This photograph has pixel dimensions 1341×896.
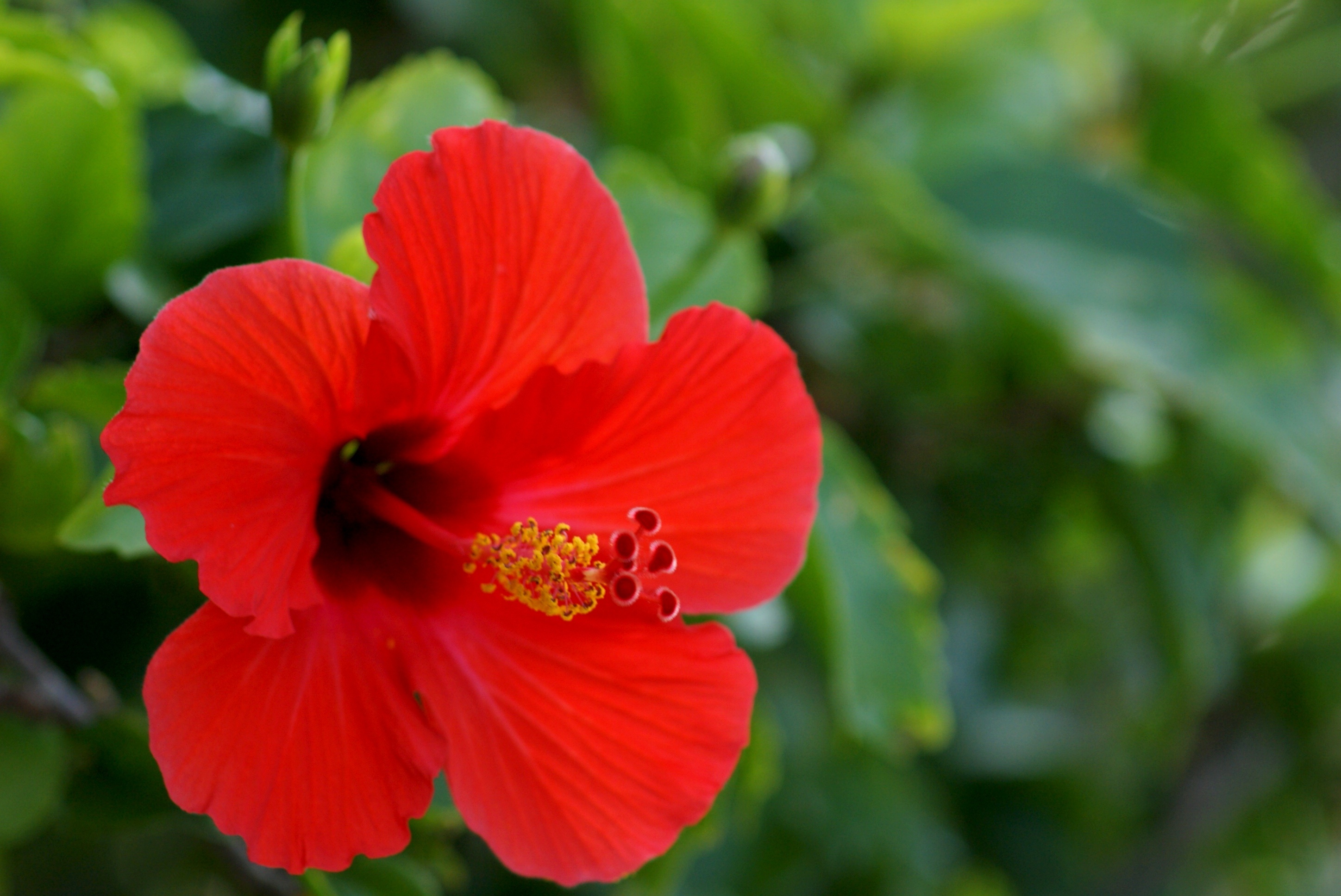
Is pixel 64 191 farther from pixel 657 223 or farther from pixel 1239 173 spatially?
pixel 1239 173

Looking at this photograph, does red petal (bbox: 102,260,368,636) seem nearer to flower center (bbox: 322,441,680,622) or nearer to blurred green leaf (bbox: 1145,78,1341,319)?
flower center (bbox: 322,441,680,622)

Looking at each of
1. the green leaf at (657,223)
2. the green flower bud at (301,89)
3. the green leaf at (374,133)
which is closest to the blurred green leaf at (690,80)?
the green leaf at (657,223)

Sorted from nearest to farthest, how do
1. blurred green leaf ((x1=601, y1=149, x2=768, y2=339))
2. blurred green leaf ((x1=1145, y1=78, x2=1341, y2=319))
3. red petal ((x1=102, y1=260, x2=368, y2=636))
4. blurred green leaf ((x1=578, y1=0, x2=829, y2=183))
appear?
red petal ((x1=102, y1=260, x2=368, y2=636)) → blurred green leaf ((x1=601, y1=149, x2=768, y2=339)) → blurred green leaf ((x1=578, y1=0, x2=829, y2=183)) → blurred green leaf ((x1=1145, y1=78, x2=1341, y2=319))

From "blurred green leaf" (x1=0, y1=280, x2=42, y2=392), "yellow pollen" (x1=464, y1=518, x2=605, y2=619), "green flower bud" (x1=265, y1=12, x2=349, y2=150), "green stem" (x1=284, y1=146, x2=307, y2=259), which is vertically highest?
"green flower bud" (x1=265, y1=12, x2=349, y2=150)

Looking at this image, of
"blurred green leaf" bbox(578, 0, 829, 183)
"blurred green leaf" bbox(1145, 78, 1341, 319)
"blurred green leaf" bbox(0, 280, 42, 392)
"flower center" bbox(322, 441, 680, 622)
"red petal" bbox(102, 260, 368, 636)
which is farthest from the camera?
"blurred green leaf" bbox(1145, 78, 1341, 319)

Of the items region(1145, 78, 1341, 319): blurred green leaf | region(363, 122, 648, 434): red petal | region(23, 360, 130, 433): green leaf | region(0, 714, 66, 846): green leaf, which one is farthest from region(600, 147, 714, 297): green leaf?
region(1145, 78, 1341, 319): blurred green leaf

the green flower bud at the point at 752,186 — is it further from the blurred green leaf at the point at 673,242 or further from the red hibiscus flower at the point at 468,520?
the red hibiscus flower at the point at 468,520

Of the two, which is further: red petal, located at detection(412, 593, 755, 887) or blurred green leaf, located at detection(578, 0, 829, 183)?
blurred green leaf, located at detection(578, 0, 829, 183)
